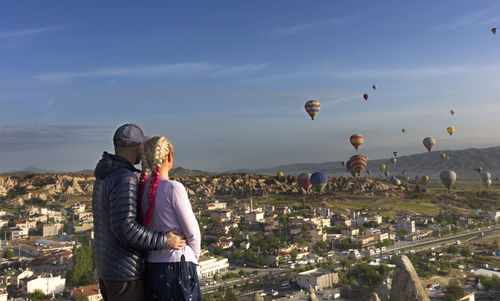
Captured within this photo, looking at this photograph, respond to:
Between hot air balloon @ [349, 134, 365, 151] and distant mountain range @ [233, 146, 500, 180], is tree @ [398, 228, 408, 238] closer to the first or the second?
hot air balloon @ [349, 134, 365, 151]

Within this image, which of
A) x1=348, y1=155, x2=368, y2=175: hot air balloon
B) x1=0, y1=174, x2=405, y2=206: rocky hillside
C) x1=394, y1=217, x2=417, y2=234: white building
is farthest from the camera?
x1=0, y1=174, x2=405, y2=206: rocky hillside

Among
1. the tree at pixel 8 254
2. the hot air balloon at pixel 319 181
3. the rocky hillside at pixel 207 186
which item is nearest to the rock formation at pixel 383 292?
the tree at pixel 8 254

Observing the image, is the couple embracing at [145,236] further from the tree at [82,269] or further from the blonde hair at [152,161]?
the tree at [82,269]

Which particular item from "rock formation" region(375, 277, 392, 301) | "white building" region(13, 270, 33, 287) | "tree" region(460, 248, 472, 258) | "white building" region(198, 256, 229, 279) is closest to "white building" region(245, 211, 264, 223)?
"white building" region(198, 256, 229, 279)

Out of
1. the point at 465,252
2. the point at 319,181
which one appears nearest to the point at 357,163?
the point at 319,181

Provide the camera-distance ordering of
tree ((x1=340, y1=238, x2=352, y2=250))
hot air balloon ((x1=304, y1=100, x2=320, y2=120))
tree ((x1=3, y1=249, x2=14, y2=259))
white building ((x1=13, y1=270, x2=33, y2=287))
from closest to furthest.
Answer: white building ((x1=13, y1=270, x2=33, y2=287))
tree ((x1=3, y1=249, x2=14, y2=259))
tree ((x1=340, y1=238, x2=352, y2=250))
hot air balloon ((x1=304, y1=100, x2=320, y2=120))

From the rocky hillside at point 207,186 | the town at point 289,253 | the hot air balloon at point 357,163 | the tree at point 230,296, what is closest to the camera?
the tree at point 230,296
